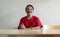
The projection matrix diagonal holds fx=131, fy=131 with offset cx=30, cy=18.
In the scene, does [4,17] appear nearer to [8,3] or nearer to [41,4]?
[8,3]

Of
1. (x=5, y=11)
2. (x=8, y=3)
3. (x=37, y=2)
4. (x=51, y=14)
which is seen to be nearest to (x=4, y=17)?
(x=5, y=11)

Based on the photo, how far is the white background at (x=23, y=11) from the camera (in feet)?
9.45

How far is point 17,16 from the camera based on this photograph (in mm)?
2893

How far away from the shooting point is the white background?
9.45 feet

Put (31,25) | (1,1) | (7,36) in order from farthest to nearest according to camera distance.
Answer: (1,1) → (31,25) → (7,36)

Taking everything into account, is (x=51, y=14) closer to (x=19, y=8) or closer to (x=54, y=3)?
(x=54, y=3)

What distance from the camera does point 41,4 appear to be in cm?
289

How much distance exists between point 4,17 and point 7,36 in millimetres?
1411

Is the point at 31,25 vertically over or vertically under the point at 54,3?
under

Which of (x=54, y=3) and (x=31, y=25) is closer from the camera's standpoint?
(x=31, y=25)

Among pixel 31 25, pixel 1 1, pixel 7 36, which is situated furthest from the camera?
pixel 1 1

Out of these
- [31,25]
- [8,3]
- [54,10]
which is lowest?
[31,25]

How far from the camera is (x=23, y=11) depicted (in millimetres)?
2891

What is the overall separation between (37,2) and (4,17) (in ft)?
2.62
